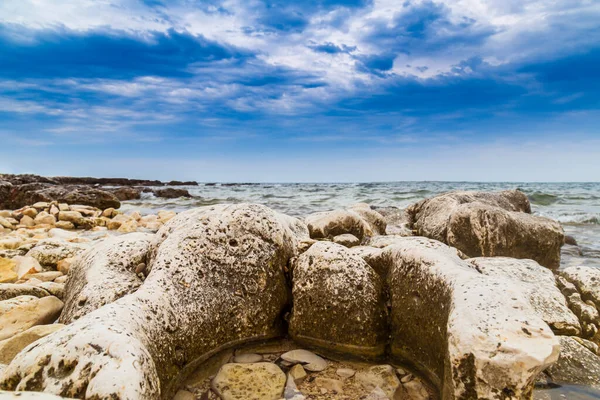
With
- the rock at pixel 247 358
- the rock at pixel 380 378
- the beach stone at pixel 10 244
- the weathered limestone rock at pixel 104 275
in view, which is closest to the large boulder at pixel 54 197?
the beach stone at pixel 10 244

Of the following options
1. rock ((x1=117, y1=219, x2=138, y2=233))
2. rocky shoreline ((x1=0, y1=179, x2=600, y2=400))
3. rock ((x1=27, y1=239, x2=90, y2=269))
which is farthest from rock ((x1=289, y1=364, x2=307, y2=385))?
rock ((x1=117, y1=219, x2=138, y2=233))

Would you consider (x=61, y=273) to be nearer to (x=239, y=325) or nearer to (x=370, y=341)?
(x=239, y=325)

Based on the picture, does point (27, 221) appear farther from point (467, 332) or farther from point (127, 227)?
point (467, 332)

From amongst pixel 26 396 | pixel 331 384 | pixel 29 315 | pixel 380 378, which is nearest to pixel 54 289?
pixel 29 315

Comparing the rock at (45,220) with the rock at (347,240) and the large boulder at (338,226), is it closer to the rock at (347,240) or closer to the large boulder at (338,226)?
the large boulder at (338,226)

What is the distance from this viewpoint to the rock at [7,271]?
4234 millimetres

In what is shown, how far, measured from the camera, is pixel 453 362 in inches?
71.6

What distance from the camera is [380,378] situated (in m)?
2.40

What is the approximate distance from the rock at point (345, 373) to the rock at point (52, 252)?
410cm

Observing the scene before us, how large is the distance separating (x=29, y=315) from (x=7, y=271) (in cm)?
181

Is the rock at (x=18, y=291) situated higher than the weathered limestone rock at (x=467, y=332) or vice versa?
the weathered limestone rock at (x=467, y=332)

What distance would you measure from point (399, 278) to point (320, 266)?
0.59 m

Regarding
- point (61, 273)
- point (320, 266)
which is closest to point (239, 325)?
point (320, 266)

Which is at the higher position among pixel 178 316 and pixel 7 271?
pixel 178 316
